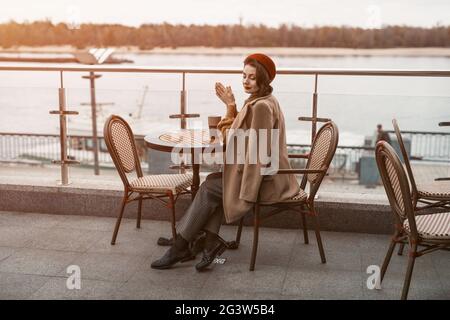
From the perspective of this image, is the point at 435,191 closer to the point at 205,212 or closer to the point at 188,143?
the point at 205,212

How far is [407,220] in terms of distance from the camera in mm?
2709

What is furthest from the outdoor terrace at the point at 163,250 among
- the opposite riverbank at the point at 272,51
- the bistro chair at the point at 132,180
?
the opposite riverbank at the point at 272,51

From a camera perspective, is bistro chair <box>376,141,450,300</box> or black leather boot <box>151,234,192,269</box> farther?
black leather boot <box>151,234,192,269</box>

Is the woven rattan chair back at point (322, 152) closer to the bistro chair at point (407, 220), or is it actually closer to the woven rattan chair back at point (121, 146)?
the bistro chair at point (407, 220)

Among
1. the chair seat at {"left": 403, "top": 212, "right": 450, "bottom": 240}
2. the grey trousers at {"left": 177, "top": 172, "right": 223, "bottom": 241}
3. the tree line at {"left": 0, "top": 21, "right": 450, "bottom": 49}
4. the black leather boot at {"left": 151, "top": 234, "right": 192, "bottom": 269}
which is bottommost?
the black leather boot at {"left": 151, "top": 234, "right": 192, "bottom": 269}

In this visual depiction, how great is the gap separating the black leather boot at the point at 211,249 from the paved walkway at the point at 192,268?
0.22ft

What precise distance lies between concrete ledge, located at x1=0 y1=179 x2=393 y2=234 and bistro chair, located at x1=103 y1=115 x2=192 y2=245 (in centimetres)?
48

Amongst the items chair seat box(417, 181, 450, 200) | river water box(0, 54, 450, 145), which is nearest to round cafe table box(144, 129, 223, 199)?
river water box(0, 54, 450, 145)

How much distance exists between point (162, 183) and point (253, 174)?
681 mm

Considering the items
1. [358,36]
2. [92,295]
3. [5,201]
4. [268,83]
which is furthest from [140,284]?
[358,36]

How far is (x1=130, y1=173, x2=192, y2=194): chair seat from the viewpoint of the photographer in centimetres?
350

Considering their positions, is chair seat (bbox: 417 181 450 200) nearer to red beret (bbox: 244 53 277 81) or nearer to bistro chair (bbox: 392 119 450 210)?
bistro chair (bbox: 392 119 450 210)
